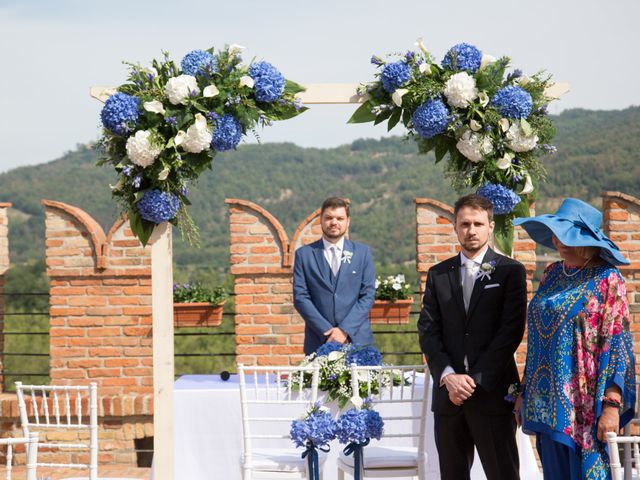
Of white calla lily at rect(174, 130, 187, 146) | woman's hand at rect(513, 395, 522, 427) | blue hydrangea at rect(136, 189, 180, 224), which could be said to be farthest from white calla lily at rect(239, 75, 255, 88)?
woman's hand at rect(513, 395, 522, 427)

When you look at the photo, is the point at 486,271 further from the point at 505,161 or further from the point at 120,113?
the point at 120,113

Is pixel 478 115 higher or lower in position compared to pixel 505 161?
higher

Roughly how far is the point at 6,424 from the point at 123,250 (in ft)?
5.19

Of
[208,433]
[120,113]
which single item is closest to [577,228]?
[120,113]

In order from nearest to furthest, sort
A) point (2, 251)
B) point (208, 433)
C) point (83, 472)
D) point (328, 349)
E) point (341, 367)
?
point (341, 367), point (328, 349), point (208, 433), point (83, 472), point (2, 251)

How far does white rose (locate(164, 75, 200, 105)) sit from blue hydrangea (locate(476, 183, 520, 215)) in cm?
152

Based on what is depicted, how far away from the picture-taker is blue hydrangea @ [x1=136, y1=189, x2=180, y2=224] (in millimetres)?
4777

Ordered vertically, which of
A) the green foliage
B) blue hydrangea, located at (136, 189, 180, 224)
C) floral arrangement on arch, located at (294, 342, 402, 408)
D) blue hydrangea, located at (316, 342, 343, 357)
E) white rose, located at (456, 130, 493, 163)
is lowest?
floral arrangement on arch, located at (294, 342, 402, 408)

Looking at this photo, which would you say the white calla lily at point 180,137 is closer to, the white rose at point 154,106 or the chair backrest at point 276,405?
the white rose at point 154,106

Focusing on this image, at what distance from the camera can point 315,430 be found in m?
4.19

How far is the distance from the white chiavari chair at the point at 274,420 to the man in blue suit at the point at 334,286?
18.6 inches

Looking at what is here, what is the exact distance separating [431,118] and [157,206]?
142 centimetres

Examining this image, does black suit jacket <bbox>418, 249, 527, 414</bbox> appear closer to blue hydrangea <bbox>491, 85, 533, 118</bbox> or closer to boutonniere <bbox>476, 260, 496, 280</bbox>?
boutonniere <bbox>476, 260, 496, 280</bbox>

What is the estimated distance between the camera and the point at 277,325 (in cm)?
719
